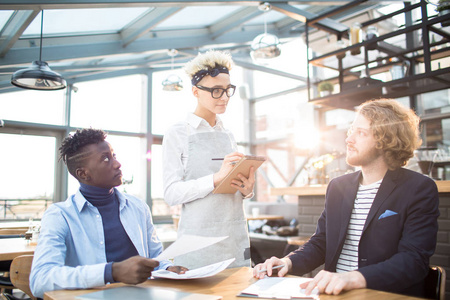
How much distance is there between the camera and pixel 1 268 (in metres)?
3.20

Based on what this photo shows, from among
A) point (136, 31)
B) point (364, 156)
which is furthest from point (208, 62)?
point (136, 31)

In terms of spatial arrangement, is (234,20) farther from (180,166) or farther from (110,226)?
(110,226)

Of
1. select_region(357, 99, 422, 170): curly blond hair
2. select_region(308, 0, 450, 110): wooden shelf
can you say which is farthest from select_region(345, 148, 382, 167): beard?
select_region(308, 0, 450, 110): wooden shelf

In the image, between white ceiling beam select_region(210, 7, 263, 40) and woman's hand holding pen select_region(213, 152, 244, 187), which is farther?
white ceiling beam select_region(210, 7, 263, 40)

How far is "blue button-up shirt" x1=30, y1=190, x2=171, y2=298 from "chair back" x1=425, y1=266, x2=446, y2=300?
0.92 m

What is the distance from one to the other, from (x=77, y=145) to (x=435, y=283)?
139cm

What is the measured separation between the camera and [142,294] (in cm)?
101

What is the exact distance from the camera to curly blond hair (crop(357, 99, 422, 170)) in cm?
160

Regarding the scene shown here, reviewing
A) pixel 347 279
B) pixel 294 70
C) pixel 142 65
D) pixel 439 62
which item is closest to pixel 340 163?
pixel 439 62

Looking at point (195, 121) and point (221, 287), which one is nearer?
point (221, 287)

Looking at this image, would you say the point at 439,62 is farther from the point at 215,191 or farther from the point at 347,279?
the point at 347,279

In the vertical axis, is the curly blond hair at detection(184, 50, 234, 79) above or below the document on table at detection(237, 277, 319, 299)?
above

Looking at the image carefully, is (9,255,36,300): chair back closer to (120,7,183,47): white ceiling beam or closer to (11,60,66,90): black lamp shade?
(11,60,66,90): black lamp shade

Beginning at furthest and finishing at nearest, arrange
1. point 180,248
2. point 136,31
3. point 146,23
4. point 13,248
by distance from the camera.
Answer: point 136,31, point 146,23, point 13,248, point 180,248
